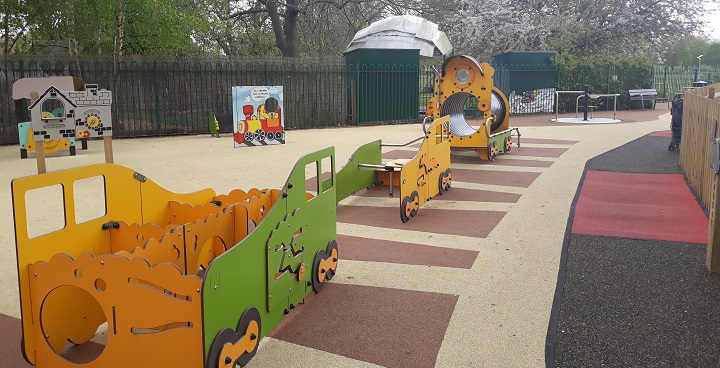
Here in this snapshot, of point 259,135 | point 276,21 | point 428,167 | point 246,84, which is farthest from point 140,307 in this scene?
point 276,21

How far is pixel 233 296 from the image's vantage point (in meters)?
3.18

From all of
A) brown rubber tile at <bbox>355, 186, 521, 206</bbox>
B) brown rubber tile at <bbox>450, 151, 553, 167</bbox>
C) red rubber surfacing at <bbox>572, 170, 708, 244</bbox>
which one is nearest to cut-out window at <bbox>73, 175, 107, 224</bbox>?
brown rubber tile at <bbox>355, 186, 521, 206</bbox>

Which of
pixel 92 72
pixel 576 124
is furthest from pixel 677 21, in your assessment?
pixel 92 72

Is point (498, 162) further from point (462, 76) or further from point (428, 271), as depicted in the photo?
point (428, 271)

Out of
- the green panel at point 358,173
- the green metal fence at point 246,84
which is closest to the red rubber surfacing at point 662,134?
the green metal fence at point 246,84

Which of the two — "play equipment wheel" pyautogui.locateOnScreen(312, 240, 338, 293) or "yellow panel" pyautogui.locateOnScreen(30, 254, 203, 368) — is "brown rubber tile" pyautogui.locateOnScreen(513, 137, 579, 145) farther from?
"yellow panel" pyautogui.locateOnScreen(30, 254, 203, 368)

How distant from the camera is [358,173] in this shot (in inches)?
309

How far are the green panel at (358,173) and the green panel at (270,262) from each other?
2.64 metres

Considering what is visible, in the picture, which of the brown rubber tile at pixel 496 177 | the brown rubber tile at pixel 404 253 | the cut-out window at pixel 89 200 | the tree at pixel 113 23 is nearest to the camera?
the brown rubber tile at pixel 404 253

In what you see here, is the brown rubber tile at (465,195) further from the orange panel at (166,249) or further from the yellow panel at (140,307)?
the yellow panel at (140,307)

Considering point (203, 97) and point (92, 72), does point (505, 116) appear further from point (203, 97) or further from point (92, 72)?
point (92, 72)

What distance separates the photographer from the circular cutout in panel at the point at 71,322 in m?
3.34

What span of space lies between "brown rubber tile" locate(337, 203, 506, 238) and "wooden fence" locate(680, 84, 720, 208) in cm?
234

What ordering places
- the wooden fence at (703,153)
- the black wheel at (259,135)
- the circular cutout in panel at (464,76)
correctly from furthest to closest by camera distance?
the black wheel at (259,135), the circular cutout in panel at (464,76), the wooden fence at (703,153)
